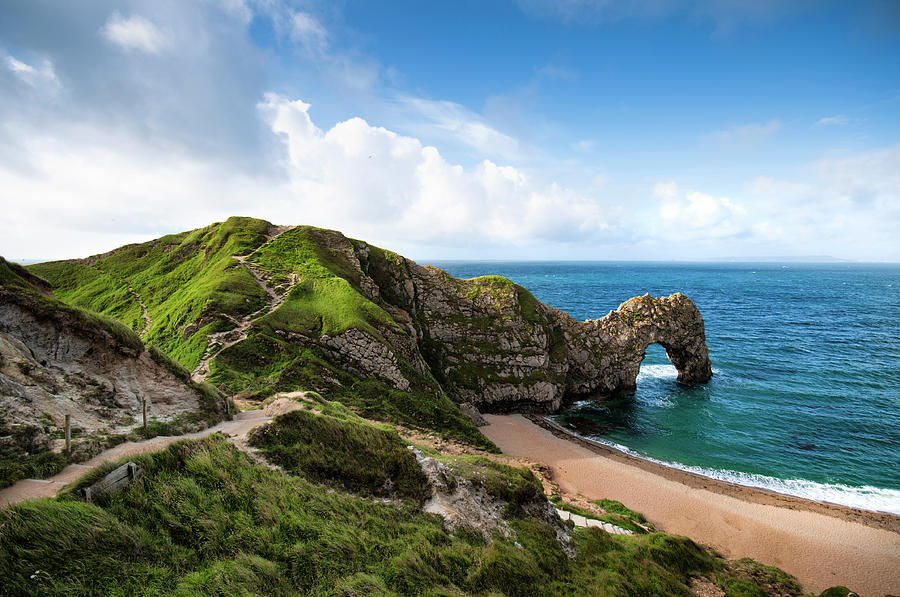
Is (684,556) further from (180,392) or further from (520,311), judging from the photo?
(520,311)

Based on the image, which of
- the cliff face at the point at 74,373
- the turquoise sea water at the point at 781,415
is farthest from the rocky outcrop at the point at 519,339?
the cliff face at the point at 74,373

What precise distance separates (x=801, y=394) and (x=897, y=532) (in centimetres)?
2873

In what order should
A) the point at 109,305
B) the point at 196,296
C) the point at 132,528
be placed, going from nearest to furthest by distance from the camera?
1. the point at 132,528
2. the point at 196,296
3. the point at 109,305

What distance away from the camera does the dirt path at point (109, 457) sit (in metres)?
9.49

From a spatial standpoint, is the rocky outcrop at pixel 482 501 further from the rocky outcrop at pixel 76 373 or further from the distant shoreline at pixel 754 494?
the distant shoreline at pixel 754 494

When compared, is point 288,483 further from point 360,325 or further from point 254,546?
point 360,325

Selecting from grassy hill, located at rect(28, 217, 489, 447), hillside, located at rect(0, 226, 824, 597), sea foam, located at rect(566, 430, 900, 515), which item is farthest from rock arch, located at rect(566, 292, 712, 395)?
grassy hill, located at rect(28, 217, 489, 447)

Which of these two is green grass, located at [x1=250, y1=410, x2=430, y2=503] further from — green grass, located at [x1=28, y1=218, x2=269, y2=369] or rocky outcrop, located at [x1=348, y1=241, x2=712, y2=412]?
rocky outcrop, located at [x1=348, y1=241, x2=712, y2=412]

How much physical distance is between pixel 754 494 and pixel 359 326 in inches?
1487

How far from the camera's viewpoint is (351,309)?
3753 centimetres

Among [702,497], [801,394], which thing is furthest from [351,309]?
[801,394]

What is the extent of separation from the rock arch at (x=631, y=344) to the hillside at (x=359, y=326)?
0.20 meters

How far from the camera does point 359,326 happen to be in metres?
35.0

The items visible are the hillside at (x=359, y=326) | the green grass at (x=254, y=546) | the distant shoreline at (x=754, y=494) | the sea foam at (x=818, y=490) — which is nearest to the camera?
the green grass at (x=254, y=546)
